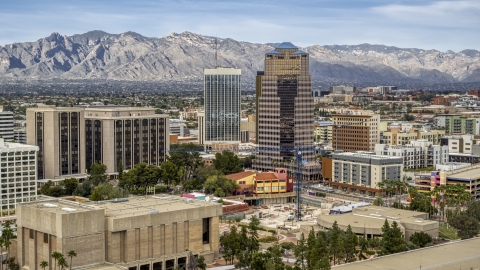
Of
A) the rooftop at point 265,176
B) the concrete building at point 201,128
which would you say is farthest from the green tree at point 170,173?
the concrete building at point 201,128

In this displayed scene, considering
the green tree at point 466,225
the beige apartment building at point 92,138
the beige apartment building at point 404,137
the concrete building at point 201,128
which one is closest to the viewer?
the green tree at point 466,225

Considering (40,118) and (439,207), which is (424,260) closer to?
(439,207)

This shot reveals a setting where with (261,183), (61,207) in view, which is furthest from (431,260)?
(261,183)

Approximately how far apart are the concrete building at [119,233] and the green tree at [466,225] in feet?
71.1

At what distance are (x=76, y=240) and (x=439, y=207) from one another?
43.5 m

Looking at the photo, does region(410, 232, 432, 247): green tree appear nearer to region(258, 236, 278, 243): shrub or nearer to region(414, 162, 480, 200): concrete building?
region(258, 236, 278, 243): shrub

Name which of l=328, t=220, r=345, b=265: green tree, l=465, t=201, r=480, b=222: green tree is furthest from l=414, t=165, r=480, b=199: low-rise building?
l=328, t=220, r=345, b=265: green tree

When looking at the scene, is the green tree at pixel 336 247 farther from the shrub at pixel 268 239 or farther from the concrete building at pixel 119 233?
the shrub at pixel 268 239

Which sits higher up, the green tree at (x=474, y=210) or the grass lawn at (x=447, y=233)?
the green tree at (x=474, y=210)

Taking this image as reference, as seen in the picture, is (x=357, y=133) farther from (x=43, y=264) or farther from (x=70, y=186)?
(x=43, y=264)

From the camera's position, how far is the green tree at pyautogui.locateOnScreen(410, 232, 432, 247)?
64125 mm

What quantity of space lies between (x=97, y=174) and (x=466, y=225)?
46.2 metres

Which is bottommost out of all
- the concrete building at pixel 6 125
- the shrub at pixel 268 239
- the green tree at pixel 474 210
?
the shrub at pixel 268 239

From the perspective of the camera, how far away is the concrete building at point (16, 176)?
77.6 meters
